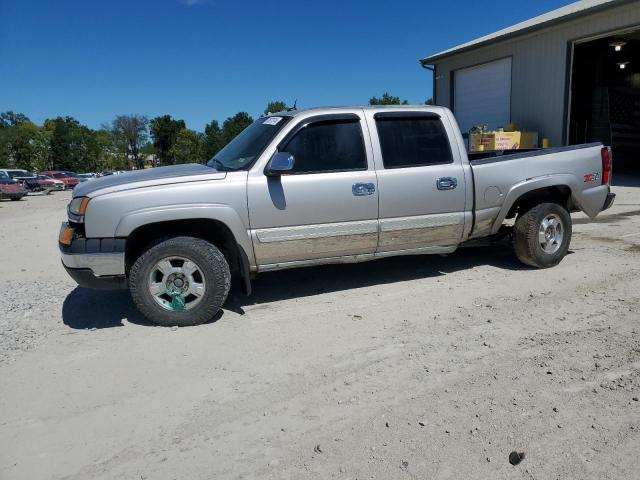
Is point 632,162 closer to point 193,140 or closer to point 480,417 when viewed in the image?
point 480,417

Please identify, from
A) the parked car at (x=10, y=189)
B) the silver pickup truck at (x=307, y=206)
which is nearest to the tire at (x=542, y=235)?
the silver pickup truck at (x=307, y=206)

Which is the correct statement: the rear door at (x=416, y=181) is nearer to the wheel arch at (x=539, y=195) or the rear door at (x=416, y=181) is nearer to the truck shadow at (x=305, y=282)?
the wheel arch at (x=539, y=195)

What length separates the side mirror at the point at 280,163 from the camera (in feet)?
14.0

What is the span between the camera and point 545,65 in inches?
645

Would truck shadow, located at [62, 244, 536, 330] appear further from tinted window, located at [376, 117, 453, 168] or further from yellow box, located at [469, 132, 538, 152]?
yellow box, located at [469, 132, 538, 152]

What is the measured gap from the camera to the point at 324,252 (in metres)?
4.69

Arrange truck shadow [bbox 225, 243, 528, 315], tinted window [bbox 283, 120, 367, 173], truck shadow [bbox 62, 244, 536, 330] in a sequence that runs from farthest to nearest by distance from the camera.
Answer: truck shadow [bbox 225, 243, 528, 315], truck shadow [bbox 62, 244, 536, 330], tinted window [bbox 283, 120, 367, 173]

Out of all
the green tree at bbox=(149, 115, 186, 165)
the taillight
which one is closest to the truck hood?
the taillight

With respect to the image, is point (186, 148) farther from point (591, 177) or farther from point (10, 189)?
point (591, 177)

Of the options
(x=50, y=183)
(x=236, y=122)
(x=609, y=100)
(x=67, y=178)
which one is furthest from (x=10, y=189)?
(x=609, y=100)

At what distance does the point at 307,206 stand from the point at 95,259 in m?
1.89

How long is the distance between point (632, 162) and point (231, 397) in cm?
2334

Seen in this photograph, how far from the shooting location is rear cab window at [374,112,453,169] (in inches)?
192

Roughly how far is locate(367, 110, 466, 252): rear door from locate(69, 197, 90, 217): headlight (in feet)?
8.76
